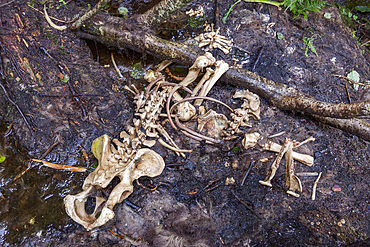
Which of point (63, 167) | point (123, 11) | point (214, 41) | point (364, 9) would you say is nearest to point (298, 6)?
point (214, 41)

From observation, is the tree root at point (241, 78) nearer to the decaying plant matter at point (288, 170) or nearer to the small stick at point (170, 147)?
the decaying plant matter at point (288, 170)

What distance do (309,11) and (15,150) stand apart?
6.03 meters

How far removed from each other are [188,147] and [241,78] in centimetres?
150

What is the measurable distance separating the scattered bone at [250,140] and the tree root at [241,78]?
827 mm

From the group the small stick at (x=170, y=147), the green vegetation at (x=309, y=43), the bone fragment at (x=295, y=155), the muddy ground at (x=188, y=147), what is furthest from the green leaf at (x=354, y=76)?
the small stick at (x=170, y=147)

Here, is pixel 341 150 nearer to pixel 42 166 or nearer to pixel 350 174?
pixel 350 174

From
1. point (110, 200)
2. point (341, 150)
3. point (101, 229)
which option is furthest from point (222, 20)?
point (101, 229)

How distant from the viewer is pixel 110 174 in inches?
112

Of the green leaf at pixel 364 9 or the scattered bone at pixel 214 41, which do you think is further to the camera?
the green leaf at pixel 364 9

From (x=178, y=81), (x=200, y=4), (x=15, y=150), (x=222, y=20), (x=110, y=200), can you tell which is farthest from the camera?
(x=200, y=4)

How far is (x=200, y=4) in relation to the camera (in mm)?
4891

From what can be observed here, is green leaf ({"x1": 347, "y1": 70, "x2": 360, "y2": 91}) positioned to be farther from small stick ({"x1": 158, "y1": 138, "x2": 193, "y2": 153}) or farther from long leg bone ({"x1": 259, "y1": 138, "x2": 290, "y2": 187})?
small stick ({"x1": 158, "y1": 138, "x2": 193, "y2": 153})

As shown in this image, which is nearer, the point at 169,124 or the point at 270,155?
the point at 270,155

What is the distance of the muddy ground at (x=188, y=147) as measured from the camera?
9.43ft
